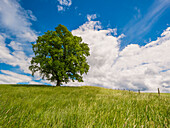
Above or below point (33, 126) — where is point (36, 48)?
above

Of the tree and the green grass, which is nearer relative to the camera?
the green grass

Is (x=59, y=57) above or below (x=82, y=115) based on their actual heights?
above

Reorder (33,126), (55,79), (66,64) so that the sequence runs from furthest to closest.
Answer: (55,79) < (66,64) < (33,126)

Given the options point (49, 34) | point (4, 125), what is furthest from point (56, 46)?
point (4, 125)

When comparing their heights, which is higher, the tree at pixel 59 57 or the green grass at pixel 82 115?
the tree at pixel 59 57

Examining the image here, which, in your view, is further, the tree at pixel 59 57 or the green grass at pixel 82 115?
the tree at pixel 59 57

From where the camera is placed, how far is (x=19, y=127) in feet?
5.07

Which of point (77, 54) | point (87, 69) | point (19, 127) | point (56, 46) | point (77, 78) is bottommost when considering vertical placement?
point (19, 127)

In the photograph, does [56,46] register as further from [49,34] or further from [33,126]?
[33,126]

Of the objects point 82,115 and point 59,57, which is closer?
point 82,115

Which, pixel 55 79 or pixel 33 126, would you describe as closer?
pixel 33 126

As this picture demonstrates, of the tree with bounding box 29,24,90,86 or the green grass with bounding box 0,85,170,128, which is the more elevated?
Result: the tree with bounding box 29,24,90,86

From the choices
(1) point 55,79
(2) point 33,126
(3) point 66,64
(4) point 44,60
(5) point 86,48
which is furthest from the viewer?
(5) point 86,48

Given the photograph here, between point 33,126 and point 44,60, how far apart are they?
21.4 m
